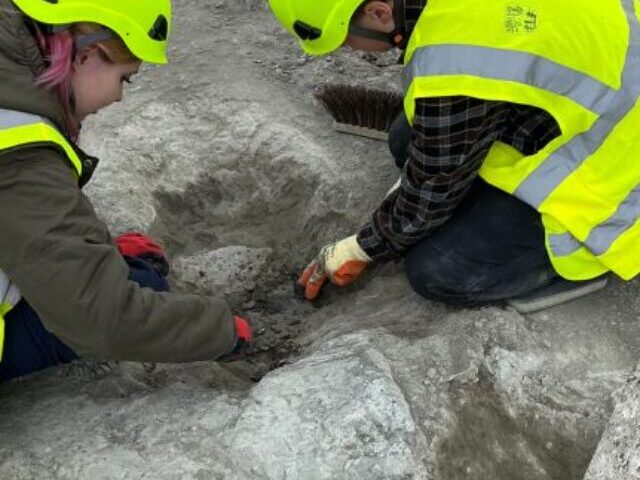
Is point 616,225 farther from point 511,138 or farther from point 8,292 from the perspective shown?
point 8,292

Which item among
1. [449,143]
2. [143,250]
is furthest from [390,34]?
[143,250]

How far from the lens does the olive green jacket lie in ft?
5.75

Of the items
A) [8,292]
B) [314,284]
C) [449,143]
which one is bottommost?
[314,284]

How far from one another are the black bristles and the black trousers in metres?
0.90

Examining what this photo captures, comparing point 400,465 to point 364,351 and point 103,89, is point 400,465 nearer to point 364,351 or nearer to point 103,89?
point 364,351

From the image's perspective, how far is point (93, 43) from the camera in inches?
75.7

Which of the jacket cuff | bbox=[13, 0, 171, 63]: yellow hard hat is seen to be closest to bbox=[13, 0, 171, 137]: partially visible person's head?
bbox=[13, 0, 171, 63]: yellow hard hat

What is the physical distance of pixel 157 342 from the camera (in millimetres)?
1999

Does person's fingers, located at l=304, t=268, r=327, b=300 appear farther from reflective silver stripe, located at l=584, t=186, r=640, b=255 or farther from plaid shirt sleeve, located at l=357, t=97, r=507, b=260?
reflective silver stripe, located at l=584, t=186, r=640, b=255

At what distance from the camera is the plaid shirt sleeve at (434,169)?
2115 mm

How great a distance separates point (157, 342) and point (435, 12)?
1.12m

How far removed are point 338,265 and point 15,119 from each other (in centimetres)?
124

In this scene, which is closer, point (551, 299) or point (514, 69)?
point (514, 69)

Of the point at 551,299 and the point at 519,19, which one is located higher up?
the point at 519,19
